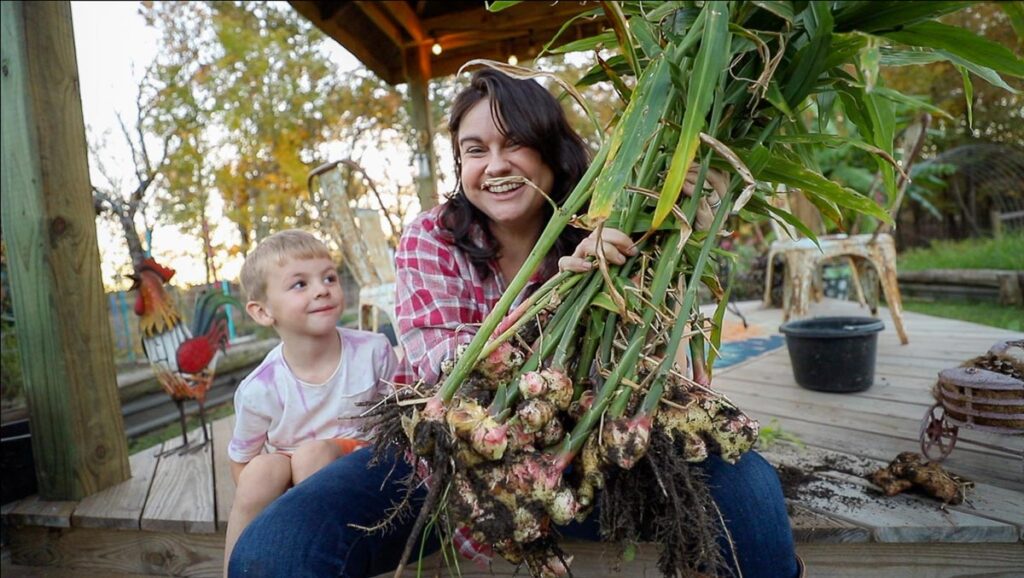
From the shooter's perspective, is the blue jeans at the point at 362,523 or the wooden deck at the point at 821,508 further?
the wooden deck at the point at 821,508

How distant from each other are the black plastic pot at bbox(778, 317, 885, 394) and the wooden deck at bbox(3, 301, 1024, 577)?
0.06 metres

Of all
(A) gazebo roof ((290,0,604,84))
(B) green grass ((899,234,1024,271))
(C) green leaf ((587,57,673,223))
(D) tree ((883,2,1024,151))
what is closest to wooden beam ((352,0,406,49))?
(A) gazebo roof ((290,0,604,84))

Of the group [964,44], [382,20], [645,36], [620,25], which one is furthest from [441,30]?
[964,44]

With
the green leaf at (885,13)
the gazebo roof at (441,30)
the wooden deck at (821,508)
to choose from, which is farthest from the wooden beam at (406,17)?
the green leaf at (885,13)

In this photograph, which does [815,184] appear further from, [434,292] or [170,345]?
[170,345]

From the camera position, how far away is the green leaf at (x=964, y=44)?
65 centimetres

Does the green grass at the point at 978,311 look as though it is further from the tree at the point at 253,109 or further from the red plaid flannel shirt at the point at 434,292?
the tree at the point at 253,109

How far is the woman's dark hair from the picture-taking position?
1139mm

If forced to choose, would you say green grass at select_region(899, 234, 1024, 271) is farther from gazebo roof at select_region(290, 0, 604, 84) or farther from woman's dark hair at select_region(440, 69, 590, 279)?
woman's dark hair at select_region(440, 69, 590, 279)

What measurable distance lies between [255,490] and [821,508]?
4.00 feet

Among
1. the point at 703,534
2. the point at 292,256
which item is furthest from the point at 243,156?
the point at 703,534

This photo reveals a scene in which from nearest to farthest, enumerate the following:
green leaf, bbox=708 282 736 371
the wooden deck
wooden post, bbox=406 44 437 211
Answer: green leaf, bbox=708 282 736 371 → the wooden deck → wooden post, bbox=406 44 437 211

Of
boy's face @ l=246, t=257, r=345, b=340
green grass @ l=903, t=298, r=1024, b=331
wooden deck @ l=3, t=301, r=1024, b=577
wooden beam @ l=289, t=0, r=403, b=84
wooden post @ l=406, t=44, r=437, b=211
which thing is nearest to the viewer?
wooden deck @ l=3, t=301, r=1024, b=577

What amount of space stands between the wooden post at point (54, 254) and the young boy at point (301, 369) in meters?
0.61
